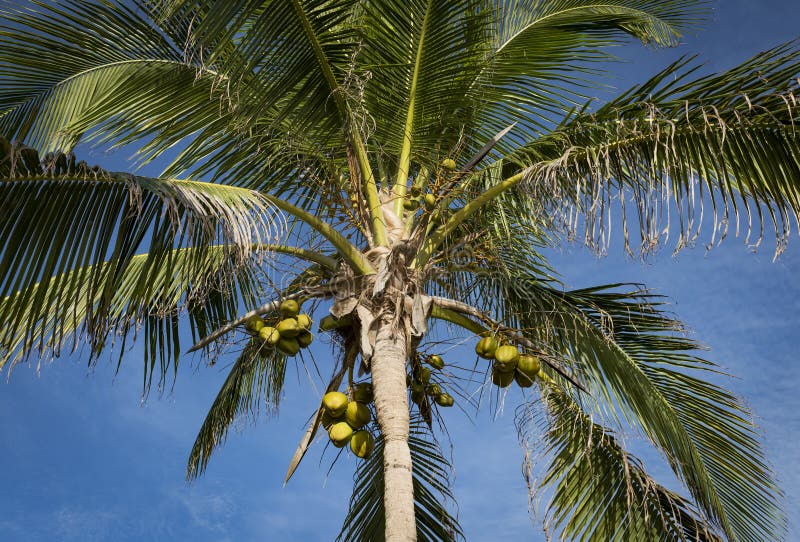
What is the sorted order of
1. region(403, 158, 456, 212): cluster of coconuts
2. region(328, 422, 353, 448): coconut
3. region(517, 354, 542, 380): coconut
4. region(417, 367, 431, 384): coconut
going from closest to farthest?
1. region(328, 422, 353, 448): coconut
2. region(517, 354, 542, 380): coconut
3. region(403, 158, 456, 212): cluster of coconuts
4. region(417, 367, 431, 384): coconut

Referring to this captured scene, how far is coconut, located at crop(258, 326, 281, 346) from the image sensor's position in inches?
181

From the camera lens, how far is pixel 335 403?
4477mm

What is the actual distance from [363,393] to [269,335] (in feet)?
2.16

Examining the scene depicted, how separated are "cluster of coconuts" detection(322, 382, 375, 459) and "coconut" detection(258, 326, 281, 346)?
438 millimetres

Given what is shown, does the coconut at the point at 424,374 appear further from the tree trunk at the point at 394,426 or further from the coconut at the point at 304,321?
the coconut at the point at 304,321

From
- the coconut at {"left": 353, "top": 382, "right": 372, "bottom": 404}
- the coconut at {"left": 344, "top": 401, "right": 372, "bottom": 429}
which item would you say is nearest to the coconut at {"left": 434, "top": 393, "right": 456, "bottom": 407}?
the coconut at {"left": 353, "top": 382, "right": 372, "bottom": 404}

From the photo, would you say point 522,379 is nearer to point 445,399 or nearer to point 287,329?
point 445,399

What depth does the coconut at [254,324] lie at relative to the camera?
4734mm

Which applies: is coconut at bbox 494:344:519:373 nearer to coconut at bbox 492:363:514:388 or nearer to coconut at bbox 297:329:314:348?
coconut at bbox 492:363:514:388

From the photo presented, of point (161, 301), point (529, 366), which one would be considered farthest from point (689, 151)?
point (161, 301)

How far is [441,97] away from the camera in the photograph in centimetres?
562

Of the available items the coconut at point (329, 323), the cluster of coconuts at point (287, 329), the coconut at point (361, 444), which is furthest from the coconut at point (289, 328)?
the coconut at point (361, 444)

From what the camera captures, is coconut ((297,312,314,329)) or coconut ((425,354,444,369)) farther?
coconut ((425,354,444,369))

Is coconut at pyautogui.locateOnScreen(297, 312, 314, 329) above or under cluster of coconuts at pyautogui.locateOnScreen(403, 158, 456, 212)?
under
